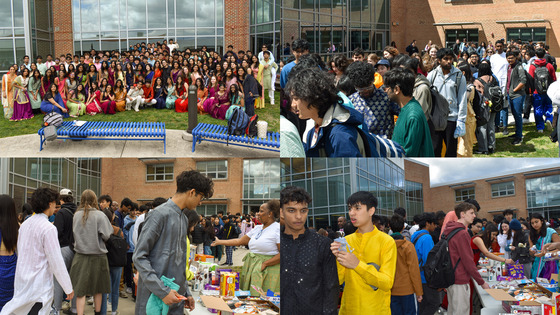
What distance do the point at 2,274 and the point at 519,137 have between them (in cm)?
695

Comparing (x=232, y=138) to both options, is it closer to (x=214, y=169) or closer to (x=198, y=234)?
(x=214, y=169)

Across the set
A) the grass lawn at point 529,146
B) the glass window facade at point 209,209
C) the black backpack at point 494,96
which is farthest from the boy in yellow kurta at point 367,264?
the black backpack at point 494,96

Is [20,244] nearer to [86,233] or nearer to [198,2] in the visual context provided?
[86,233]

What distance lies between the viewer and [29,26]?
17922mm

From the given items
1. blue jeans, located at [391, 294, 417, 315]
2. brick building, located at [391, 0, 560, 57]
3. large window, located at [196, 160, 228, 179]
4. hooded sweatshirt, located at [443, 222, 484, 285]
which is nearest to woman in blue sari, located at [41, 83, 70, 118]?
large window, located at [196, 160, 228, 179]

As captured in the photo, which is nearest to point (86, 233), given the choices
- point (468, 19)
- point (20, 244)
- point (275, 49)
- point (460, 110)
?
point (20, 244)

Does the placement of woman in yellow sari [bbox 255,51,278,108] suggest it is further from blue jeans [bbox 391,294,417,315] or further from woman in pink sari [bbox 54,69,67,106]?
blue jeans [bbox 391,294,417,315]

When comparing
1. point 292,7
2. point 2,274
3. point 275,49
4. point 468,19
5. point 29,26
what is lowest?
point 2,274

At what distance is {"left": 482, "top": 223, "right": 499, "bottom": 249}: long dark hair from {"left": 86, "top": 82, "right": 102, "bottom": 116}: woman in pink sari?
9163 millimetres

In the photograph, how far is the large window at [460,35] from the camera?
30.4 meters

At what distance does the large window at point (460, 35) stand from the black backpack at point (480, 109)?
82.5ft

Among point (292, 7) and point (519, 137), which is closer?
point (519, 137)

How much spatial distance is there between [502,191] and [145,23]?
17025 mm

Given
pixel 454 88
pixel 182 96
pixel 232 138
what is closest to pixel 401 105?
pixel 454 88
